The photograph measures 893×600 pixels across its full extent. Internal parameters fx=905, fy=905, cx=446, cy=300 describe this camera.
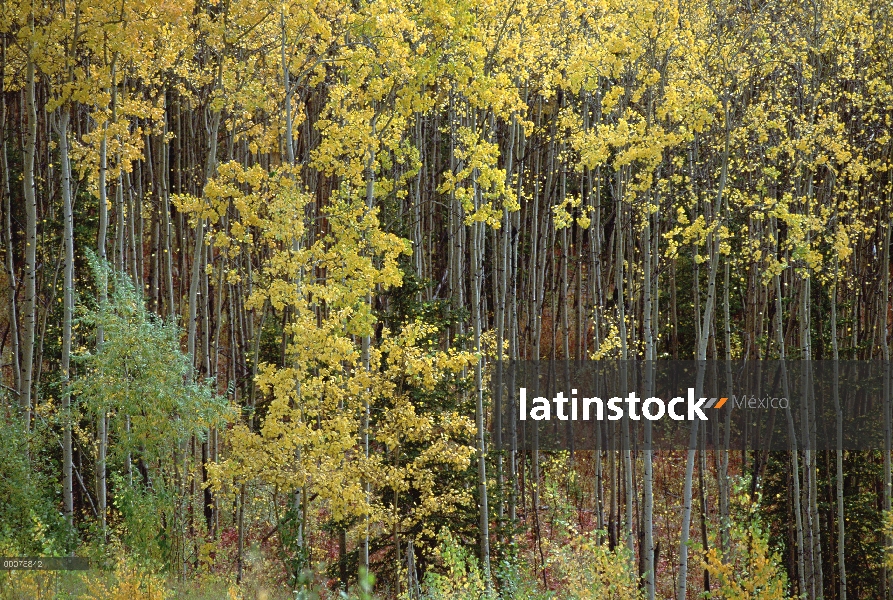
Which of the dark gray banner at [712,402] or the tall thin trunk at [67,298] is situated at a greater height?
the tall thin trunk at [67,298]

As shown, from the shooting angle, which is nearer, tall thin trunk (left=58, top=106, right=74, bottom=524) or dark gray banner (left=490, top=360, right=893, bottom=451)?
tall thin trunk (left=58, top=106, right=74, bottom=524)

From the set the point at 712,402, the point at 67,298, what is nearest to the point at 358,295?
the point at 67,298

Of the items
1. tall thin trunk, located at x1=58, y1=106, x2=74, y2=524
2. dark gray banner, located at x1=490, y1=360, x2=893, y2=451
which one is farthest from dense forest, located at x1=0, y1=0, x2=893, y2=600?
dark gray banner, located at x1=490, y1=360, x2=893, y2=451

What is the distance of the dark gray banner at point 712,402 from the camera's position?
45.6ft

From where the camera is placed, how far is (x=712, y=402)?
630 inches

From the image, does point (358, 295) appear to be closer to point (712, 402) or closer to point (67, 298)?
point (67, 298)

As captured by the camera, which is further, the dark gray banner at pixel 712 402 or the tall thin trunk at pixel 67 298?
the dark gray banner at pixel 712 402

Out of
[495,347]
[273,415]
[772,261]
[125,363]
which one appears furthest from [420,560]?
[772,261]

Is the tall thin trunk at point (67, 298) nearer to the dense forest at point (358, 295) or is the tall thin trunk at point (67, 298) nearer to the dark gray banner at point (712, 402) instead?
the dense forest at point (358, 295)

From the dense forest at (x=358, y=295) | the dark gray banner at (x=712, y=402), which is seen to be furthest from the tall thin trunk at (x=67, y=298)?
the dark gray banner at (x=712, y=402)

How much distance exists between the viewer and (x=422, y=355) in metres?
9.73

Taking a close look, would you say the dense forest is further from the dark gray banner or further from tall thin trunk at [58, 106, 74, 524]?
the dark gray banner

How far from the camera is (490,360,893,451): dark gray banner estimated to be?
1389 cm

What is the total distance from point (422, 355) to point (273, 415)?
1.69 metres
